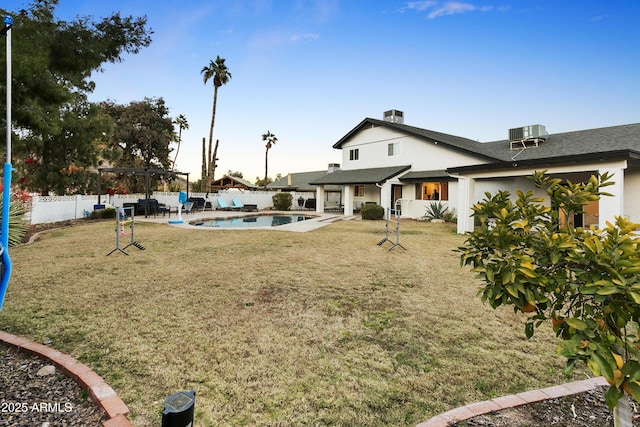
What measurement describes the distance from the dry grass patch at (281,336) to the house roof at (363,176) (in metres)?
14.4

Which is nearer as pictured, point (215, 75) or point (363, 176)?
point (363, 176)

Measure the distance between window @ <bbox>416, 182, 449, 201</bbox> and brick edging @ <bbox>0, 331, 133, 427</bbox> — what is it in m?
19.9

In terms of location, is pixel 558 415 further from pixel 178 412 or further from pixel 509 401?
pixel 178 412

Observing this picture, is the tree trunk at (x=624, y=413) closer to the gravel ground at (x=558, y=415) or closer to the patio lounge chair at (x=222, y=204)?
the gravel ground at (x=558, y=415)

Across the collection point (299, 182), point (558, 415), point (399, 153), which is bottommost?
point (558, 415)

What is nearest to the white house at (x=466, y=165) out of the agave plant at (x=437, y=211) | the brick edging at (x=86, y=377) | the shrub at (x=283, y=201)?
the agave plant at (x=437, y=211)

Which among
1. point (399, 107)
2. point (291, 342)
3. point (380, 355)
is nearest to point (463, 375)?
point (380, 355)

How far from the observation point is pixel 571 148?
16.6 metres

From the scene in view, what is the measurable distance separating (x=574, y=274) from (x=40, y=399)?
3957 mm

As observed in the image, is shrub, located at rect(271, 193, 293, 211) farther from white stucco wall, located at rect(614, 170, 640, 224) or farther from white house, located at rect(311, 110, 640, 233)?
white stucco wall, located at rect(614, 170, 640, 224)

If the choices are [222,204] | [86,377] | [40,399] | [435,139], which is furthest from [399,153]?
[40,399]

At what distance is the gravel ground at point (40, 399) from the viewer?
87.2 inches

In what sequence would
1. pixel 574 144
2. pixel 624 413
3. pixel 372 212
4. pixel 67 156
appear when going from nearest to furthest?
pixel 624 413 → pixel 574 144 → pixel 67 156 → pixel 372 212

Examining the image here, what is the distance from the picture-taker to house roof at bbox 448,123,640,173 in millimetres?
11164
